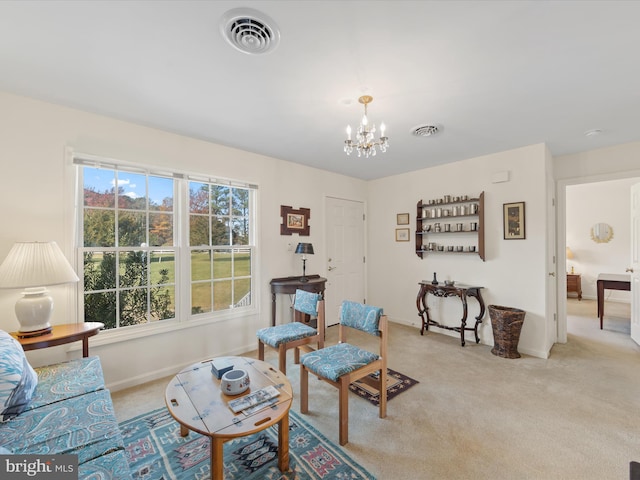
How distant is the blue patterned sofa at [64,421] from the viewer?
1131mm

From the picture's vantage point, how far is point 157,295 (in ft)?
9.21

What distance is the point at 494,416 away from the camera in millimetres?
2094

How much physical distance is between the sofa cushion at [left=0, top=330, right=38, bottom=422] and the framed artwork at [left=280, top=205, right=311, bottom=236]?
8.58 feet

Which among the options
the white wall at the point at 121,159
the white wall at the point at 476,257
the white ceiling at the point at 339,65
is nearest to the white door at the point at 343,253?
the white wall at the point at 476,257

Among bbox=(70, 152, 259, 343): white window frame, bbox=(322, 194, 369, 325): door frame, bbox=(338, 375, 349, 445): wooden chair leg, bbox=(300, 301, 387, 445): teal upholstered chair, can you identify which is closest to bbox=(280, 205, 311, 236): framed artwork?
bbox=(322, 194, 369, 325): door frame

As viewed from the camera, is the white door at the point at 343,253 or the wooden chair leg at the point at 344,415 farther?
the white door at the point at 343,253

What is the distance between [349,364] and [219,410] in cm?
90

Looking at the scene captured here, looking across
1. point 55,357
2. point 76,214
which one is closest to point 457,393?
point 55,357

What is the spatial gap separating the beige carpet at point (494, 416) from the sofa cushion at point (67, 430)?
83 centimetres

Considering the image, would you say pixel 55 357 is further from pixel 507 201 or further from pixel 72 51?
pixel 507 201

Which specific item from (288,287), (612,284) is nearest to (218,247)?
(288,287)

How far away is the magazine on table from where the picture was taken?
1457mm

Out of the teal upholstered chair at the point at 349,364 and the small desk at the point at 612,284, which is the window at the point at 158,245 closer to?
the teal upholstered chair at the point at 349,364

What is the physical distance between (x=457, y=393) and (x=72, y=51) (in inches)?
147
